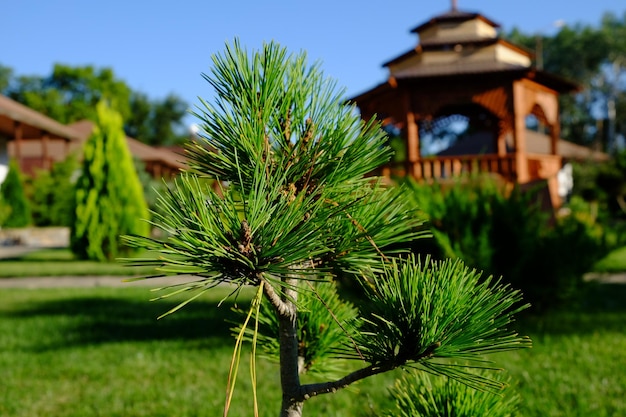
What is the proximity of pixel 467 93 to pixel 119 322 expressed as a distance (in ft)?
36.4

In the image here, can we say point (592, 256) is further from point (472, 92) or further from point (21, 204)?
point (21, 204)

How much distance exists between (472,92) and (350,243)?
1465cm

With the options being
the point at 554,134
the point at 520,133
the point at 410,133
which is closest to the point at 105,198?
the point at 410,133

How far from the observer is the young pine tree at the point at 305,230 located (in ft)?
3.04

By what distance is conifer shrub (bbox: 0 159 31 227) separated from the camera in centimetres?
2238

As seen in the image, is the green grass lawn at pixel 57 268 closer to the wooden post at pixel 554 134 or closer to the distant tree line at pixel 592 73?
the wooden post at pixel 554 134

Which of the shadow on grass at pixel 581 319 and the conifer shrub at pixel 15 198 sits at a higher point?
the conifer shrub at pixel 15 198

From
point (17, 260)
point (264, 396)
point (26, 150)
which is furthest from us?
point (26, 150)

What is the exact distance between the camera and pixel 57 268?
1255 centimetres

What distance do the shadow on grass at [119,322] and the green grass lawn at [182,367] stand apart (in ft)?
0.04

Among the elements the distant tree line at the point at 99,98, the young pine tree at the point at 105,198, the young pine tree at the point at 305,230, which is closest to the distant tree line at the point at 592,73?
the distant tree line at the point at 99,98

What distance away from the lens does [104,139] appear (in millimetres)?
15023

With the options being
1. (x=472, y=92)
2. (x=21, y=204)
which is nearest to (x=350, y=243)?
(x=472, y=92)

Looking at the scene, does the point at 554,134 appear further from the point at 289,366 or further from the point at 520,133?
the point at 289,366
